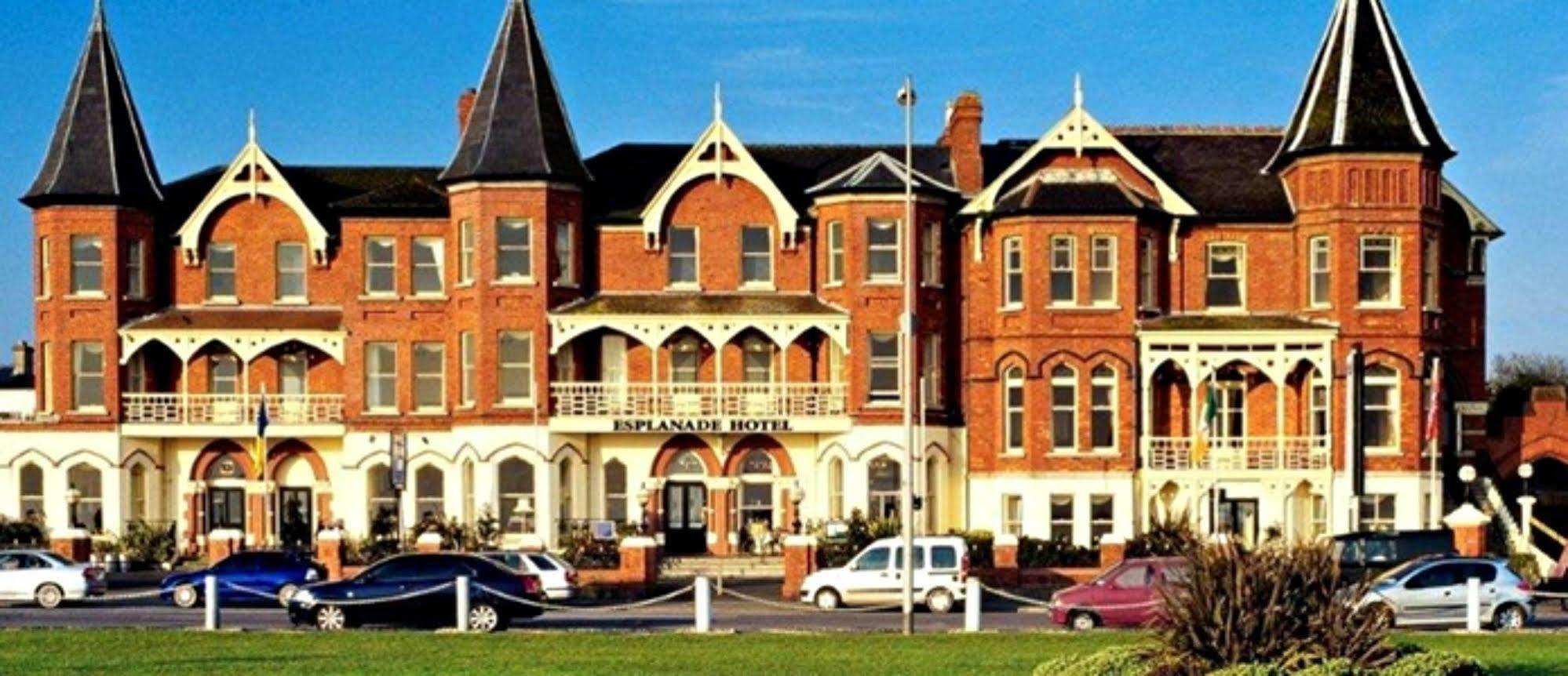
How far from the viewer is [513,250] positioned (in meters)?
60.5

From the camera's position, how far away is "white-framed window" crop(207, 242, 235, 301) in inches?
2489

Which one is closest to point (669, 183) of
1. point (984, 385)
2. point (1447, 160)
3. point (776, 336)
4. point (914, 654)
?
point (776, 336)

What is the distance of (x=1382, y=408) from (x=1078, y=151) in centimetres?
903

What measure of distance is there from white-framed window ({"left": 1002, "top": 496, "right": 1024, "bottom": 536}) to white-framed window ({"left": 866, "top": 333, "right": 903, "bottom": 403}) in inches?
142

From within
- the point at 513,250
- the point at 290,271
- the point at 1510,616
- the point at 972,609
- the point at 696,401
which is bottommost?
the point at 1510,616

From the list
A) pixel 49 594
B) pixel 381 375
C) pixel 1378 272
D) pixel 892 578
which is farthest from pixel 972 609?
pixel 381 375

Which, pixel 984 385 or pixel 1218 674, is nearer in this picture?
pixel 1218 674

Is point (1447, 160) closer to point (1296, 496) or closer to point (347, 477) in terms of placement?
point (1296, 496)

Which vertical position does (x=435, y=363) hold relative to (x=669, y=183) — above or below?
below

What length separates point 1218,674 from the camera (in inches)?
913

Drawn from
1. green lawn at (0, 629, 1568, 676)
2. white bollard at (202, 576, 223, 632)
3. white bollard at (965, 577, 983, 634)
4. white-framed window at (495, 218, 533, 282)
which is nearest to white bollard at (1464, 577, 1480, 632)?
green lawn at (0, 629, 1568, 676)

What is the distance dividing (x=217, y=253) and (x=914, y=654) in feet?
117

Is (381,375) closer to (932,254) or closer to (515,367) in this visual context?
(515,367)

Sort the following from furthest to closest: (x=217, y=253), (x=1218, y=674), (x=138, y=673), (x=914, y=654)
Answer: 1. (x=217, y=253)
2. (x=914, y=654)
3. (x=138, y=673)
4. (x=1218, y=674)
